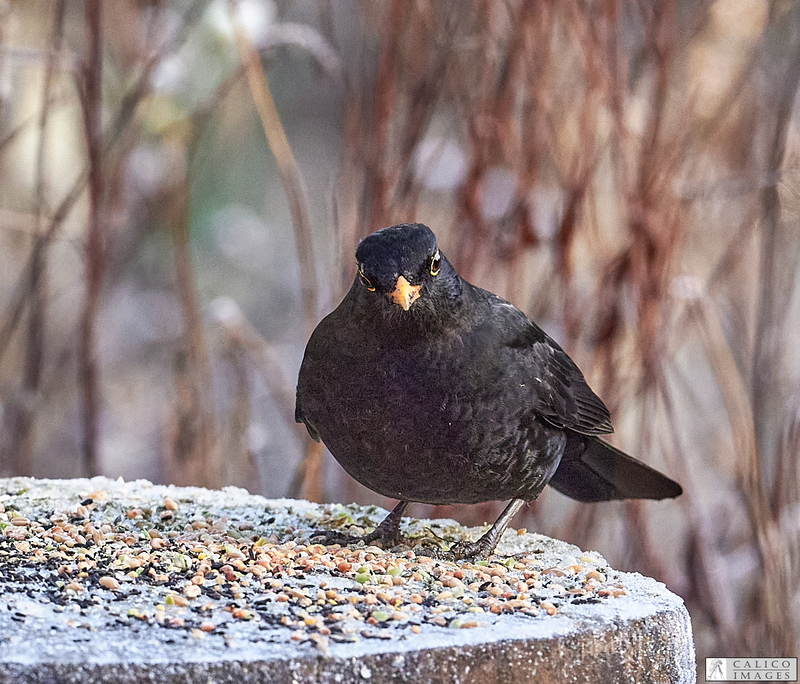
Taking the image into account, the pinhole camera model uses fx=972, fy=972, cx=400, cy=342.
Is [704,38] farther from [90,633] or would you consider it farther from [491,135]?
[90,633]

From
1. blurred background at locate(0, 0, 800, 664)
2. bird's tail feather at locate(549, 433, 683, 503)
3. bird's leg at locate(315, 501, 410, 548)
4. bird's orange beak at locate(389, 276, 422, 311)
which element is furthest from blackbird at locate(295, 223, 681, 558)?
blurred background at locate(0, 0, 800, 664)

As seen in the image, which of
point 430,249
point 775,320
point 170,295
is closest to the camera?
point 430,249

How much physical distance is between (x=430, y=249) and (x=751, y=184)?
6.24 feet

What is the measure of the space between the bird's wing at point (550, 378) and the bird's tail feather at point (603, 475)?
98 mm

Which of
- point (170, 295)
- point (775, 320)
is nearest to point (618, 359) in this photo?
point (775, 320)

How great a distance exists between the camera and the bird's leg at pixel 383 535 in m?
2.69

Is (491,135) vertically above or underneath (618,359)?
above

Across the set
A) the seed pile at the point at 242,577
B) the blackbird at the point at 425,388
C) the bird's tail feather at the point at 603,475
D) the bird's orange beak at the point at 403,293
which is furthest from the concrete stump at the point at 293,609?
the bird's orange beak at the point at 403,293

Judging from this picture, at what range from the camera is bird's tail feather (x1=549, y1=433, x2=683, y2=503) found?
9.48ft

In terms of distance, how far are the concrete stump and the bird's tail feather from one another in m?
0.36

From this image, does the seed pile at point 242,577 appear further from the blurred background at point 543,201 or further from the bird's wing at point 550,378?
the blurred background at point 543,201

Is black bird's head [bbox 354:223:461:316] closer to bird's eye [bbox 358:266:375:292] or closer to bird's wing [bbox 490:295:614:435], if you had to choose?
bird's eye [bbox 358:266:375:292]

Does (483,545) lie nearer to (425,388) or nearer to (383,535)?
(383,535)

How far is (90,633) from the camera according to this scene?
163cm
